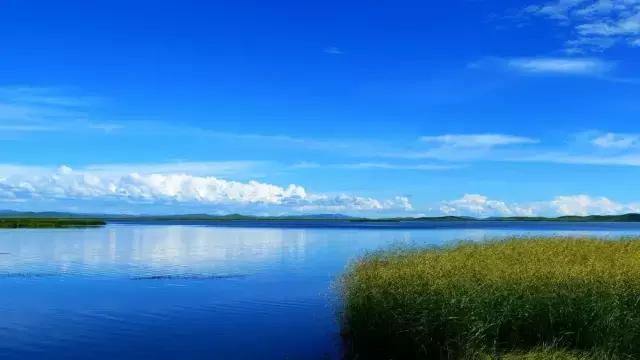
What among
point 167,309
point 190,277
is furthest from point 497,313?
point 190,277

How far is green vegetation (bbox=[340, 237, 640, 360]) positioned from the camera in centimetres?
1878

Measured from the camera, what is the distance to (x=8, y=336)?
25875 mm

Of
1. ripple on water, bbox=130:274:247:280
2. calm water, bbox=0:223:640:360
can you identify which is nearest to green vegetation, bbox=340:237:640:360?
calm water, bbox=0:223:640:360

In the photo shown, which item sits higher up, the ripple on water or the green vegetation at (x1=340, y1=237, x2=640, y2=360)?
the green vegetation at (x1=340, y1=237, x2=640, y2=360)

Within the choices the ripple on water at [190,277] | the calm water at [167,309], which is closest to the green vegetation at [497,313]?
the calm water at [167,309]

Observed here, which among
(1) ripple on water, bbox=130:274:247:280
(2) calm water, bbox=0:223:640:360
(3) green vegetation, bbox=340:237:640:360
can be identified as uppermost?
(3) green vegetation, bbox=340:237:640:360

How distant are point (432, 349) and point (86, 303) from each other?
22.0m

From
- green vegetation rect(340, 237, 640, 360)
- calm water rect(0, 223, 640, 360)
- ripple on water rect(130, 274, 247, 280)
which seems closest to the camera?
green vegetation rect(340, 237, 640, 360)

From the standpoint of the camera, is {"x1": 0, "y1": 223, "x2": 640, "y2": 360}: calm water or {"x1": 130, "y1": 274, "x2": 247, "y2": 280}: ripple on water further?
{"x1": 130, "y1": 274, "x2": 247, "y2": 280}: ripple on water

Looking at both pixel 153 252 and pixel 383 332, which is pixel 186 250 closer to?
pixel 153 252

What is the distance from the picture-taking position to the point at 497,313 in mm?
19172

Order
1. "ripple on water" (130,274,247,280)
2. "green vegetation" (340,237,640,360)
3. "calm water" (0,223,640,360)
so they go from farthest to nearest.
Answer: "ripple on water" (130,274,247,280), "calm water" (0,223,640,360), "green vegetation" (340,237,640,360)

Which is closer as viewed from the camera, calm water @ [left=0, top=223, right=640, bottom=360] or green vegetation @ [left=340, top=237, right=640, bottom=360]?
green vegetation @ [left=340, top=237, right=640, bottom=360]

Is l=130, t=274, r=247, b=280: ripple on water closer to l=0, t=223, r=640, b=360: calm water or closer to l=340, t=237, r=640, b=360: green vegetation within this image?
l=0, t=223, r=640, b=360: calm water
